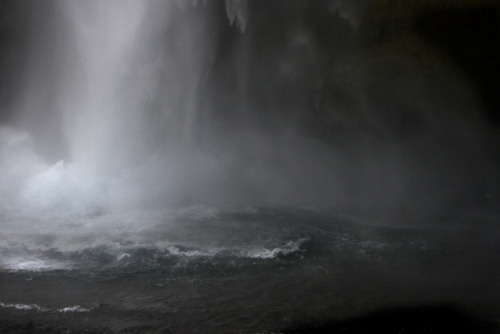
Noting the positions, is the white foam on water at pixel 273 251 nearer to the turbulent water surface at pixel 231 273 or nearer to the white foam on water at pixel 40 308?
the turbulent water surface at pixel 231 273

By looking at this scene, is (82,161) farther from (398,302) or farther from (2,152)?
(398,302)

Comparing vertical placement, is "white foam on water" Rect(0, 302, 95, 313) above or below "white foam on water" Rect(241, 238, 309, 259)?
below

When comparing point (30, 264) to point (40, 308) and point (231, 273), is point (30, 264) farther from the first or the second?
point (231, 273)

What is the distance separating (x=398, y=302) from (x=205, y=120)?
41.5 ft

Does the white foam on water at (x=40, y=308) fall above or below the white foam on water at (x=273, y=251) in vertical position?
below

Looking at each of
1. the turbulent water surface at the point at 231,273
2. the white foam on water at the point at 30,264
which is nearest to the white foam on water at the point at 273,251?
the turbulent water surface at the point at 231,273

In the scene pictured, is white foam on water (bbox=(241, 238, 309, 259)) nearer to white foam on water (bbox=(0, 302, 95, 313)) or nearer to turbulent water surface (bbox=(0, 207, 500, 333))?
turbulent water surface (bbox=(0, 207, 500, 333))

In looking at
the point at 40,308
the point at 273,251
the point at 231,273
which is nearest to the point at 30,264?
the point at 40,308

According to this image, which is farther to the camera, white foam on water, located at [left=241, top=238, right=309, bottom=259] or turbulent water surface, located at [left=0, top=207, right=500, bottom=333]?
white foam on water, located at [left=241, top=238, right=309, bottom=259]

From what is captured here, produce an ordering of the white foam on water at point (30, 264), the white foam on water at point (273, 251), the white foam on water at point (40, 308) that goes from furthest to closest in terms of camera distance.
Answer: the white foam on water at point (273, 251), the white foam on water at point (30, 264), the white foam on water at point (40, 308)

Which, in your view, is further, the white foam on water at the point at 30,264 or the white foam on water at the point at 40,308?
the white foam on water at the point at 30,264

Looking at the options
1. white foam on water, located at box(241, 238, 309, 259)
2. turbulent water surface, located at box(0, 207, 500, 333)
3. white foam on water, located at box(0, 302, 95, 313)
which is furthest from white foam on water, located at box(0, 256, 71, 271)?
white foam on water, located at box(241, 238, 309, 259)

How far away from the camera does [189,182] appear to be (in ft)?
53.7

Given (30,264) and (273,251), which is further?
(273,251)
